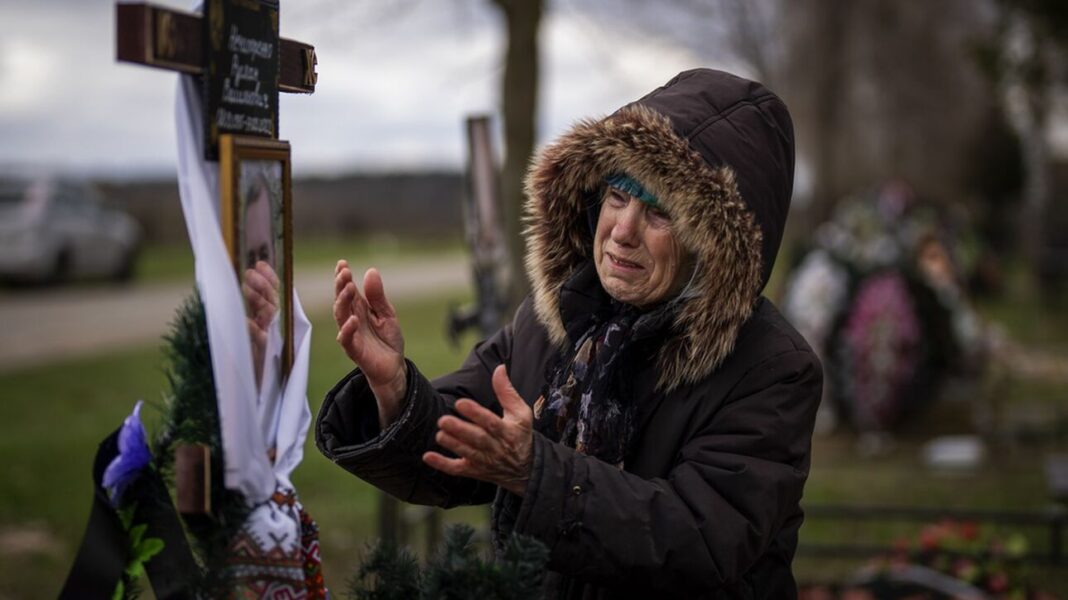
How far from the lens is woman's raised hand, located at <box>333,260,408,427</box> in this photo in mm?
2014

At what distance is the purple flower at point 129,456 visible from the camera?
6.49 feet

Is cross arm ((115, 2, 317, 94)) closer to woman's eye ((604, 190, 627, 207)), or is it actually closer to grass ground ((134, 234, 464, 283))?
woman's eye ((604, 190, 627, 207))

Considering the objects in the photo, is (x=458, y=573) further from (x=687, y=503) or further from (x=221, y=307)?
(x=221, y=307)

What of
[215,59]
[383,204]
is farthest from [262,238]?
[383,204]

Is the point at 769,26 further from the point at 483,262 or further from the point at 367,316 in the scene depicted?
the point at 367,316

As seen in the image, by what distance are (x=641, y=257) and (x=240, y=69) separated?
0.83m

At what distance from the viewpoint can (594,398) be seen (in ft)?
7.17

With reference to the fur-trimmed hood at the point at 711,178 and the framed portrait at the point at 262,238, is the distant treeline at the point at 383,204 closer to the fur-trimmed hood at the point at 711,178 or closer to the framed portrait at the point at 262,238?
the fur-trimmed hood at the point at 711,178

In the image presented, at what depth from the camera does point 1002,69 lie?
11289 mm

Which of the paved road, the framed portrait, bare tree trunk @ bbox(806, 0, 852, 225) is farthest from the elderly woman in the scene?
bare tree trunk @ bbox(806, 0, 852, 225)

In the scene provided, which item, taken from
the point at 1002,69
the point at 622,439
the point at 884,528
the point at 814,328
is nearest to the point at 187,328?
the point at 622,439

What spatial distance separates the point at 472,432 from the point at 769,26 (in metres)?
14.7

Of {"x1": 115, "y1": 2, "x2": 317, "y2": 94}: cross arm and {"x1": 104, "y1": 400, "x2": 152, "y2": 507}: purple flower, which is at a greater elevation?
{"x1": 115, "y1": 2, "x2": 317, "y2": 94}: cross arm

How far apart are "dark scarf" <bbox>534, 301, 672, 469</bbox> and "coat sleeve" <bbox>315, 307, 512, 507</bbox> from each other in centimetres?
22
